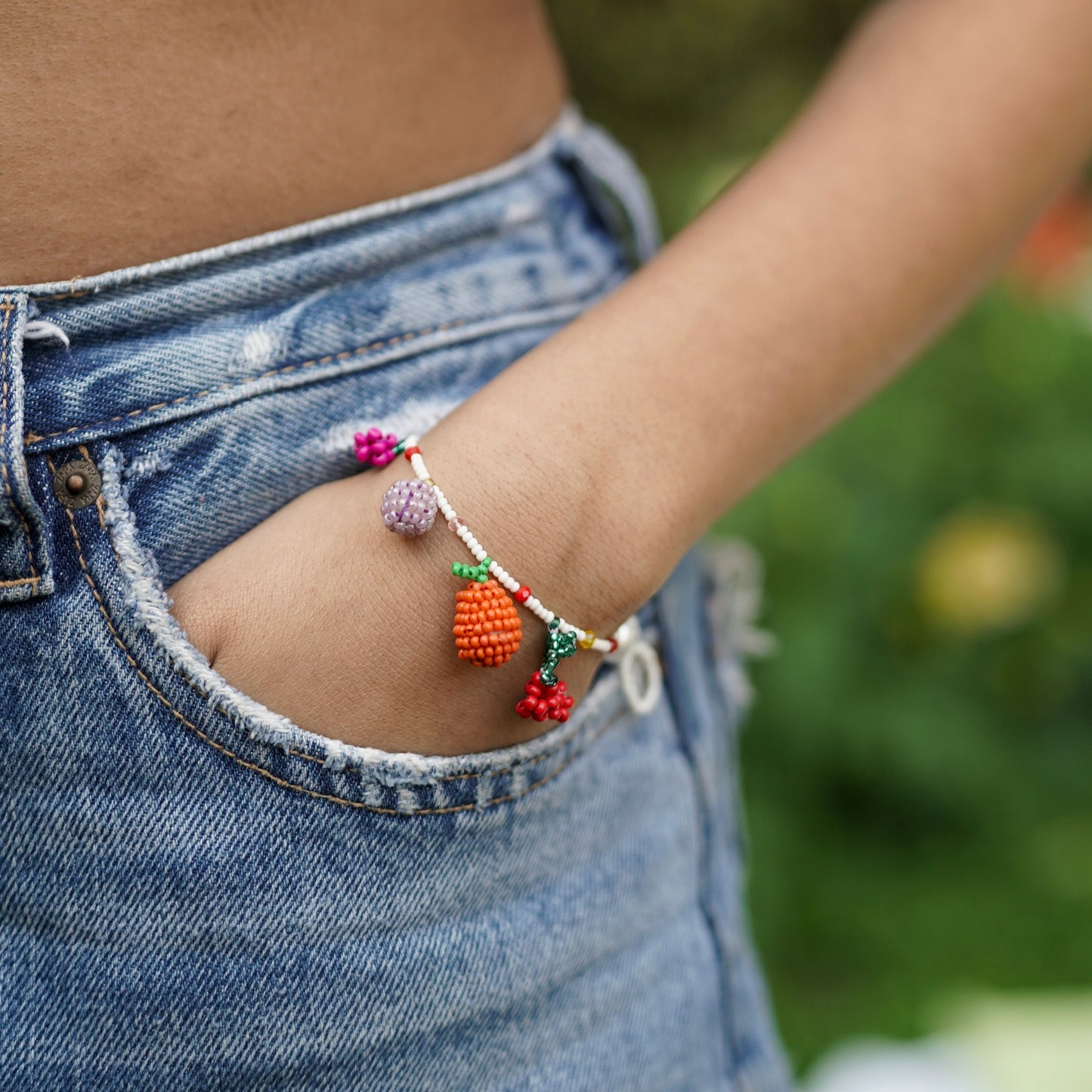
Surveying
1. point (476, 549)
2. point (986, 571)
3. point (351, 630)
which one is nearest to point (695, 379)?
point (476, 549)

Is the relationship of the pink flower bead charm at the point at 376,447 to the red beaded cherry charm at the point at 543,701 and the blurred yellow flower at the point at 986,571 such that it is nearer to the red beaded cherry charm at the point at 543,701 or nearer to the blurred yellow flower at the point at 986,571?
the red beaded cherry charm at the point at 543,701

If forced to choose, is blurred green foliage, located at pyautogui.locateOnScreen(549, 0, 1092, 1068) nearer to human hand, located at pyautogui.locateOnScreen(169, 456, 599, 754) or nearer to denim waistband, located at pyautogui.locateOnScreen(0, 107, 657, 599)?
denim waistband, located at pyautogui.locateOnScreen(0, 107, 657, 599)

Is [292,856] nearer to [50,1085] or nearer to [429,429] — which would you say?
[50,1085]

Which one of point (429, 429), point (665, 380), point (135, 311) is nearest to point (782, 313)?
point (665, 380)

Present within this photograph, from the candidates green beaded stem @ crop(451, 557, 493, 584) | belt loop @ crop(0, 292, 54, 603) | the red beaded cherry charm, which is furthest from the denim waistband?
the red beaded cherry charm

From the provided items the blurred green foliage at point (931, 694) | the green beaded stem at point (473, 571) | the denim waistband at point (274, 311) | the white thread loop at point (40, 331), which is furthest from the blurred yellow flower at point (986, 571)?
the white thread loop at point (40, 331)

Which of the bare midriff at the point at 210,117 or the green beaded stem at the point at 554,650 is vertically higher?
the bare midriff at the point at 210,117
